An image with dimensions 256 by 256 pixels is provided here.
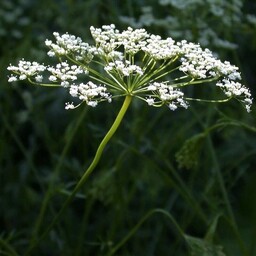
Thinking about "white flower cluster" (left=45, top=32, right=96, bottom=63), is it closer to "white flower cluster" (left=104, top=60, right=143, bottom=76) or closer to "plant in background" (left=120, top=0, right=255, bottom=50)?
"white flower cluster" (left=104, top=60, right=143, bottom=76)

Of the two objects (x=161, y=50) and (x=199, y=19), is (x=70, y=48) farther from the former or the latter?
(x=199, y=19)

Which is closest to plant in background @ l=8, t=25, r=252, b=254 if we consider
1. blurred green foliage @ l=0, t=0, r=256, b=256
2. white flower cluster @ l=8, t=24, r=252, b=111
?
white flower cluster @ l=8, t=24, r=252, b=111

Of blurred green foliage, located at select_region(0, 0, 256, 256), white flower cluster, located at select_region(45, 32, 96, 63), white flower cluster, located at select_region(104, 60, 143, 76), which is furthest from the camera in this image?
blurred green foliage, located at select_region(0, 0, 256, 256)

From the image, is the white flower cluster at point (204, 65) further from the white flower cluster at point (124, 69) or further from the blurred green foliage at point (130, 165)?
the blurred green foliage at point (130, 165)

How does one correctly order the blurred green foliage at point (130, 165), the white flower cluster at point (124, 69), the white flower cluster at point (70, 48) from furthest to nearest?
the blurred green foliage at point (130, 165), the white flower cluster at point (70, 48), the white flower cluster at point (124, 69)

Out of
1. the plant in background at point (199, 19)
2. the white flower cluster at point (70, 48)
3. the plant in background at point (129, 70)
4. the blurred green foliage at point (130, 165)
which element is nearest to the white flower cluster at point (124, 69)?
the plant in background at point (129, 70)

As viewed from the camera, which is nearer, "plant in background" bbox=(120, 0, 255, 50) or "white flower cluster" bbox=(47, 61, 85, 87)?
"white flower cluster" bbox=(47, 61, 85, 87)

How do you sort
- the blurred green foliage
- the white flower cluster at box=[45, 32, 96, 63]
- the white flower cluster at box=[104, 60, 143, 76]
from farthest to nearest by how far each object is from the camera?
the blurred green foliage, the white flower cluster at box=[45, 32, 96, 63], the white flower cluster at box=[104, 60, 143, 76]

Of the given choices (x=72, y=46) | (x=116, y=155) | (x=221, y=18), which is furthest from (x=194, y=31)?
(x=72, y=46)

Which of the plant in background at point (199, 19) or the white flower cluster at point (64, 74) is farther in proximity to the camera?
the plant in background at point (199, 19)
